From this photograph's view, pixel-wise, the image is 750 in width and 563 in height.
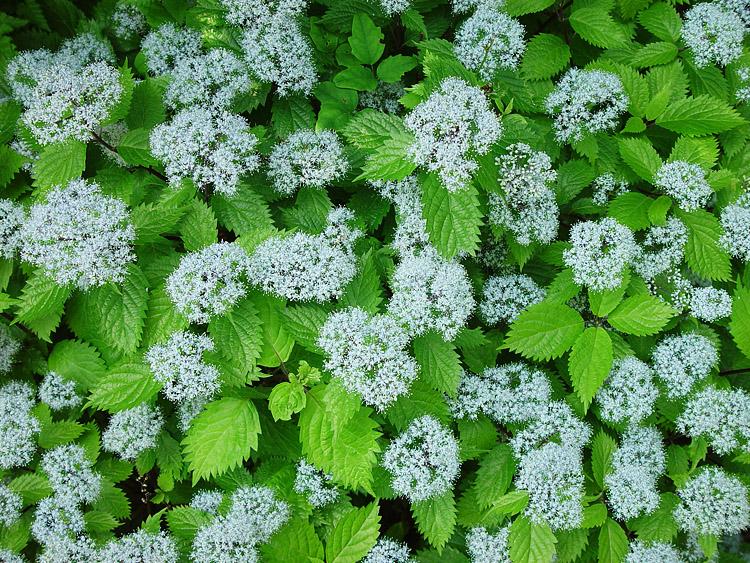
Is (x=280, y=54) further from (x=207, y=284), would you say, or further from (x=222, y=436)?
(x=222, y=436)

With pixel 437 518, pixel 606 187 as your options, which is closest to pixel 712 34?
pixel 606 187

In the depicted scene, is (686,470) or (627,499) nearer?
(627,499)

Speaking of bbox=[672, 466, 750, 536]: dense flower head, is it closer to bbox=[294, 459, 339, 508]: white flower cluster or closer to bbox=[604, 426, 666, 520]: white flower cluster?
bbox=[604, 426, 666, 520]: white flower cluster

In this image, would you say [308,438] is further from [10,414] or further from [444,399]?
[10,414]

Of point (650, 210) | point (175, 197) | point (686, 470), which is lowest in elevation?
point (686, 470)

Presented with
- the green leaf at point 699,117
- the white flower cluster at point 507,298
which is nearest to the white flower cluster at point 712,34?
the green leaf at point 699,117

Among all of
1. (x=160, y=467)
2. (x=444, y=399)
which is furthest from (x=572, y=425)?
(x=160, y=467)
